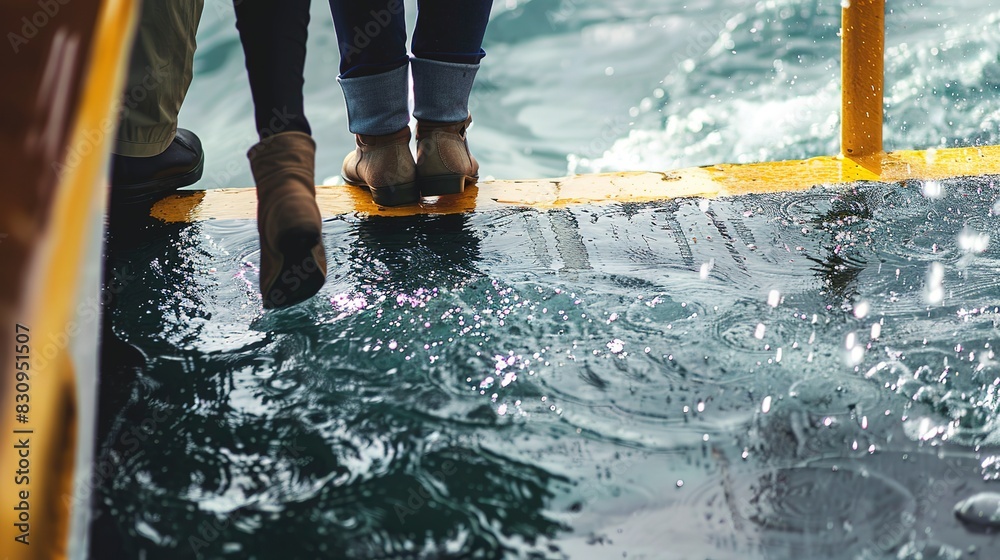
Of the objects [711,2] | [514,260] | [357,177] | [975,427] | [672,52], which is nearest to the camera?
[975,427]

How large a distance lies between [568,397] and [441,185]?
0.87 meters

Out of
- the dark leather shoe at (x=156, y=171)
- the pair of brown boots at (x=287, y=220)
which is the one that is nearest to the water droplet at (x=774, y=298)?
the pair of brown boots at (x=287, y=220)

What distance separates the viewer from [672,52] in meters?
5.75

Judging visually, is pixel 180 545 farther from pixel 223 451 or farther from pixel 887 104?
pixel 887 104

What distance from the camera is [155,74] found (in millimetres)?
1924

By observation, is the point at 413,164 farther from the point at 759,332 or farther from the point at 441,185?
the point at 759,332

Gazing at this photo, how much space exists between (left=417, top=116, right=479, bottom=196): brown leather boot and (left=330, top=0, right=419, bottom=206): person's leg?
3cm

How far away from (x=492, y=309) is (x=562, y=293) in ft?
0.45

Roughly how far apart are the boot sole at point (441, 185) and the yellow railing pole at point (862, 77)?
97 centimetres

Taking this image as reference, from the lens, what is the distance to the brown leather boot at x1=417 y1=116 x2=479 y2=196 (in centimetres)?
194

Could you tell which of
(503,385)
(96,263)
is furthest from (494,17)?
(96,263)

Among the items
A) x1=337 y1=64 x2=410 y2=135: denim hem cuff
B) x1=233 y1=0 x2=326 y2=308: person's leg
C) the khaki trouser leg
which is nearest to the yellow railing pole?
x1=337 y1=64 x2=410 y2=135: denim hem cuff

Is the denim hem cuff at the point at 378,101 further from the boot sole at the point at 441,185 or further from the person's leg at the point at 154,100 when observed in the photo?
the person's leg at the point at 154,100

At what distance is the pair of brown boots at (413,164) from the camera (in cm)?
191
